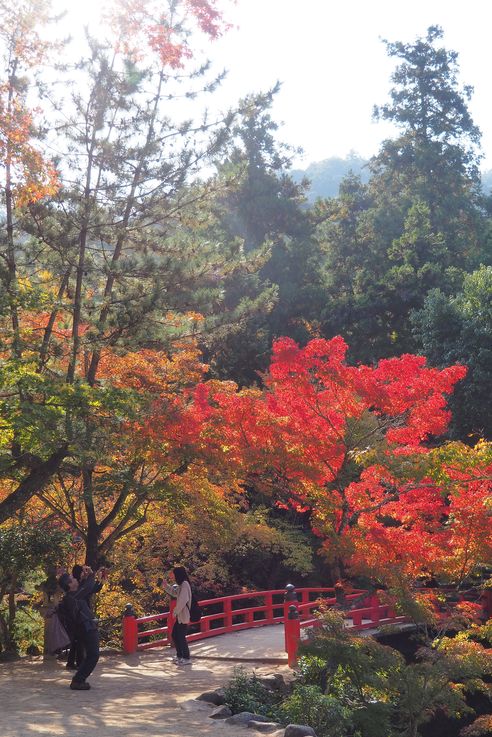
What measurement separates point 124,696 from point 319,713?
253cm

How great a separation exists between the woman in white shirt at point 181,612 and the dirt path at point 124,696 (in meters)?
0.23

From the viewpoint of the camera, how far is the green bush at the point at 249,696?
9375mm

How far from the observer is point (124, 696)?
9.61m

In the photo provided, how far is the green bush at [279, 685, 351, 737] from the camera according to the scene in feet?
27.9

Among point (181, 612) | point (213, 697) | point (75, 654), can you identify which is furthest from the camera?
point (181, 612)

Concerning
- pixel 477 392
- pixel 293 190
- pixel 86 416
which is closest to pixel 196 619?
pixel 86 416

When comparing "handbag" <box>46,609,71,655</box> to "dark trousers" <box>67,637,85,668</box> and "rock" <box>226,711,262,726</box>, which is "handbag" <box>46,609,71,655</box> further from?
"rock" <box>226,711,262,726</box>

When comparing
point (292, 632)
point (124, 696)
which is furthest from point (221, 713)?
point (292, 632)

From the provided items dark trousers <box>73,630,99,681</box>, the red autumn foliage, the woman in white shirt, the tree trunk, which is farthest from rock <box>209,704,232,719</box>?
the red autumn foliage

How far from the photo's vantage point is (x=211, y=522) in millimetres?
16031

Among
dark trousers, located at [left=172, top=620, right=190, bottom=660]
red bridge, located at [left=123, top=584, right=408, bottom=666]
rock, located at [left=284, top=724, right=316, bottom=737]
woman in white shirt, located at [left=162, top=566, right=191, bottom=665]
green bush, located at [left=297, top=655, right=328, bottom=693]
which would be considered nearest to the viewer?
rock, located at [left=284, top=724, right=316, bottom=737]

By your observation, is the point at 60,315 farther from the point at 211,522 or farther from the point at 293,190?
the point at 293,190

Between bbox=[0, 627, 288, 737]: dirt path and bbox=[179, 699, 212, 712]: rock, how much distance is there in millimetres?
12

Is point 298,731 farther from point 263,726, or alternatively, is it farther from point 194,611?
point 194,611
